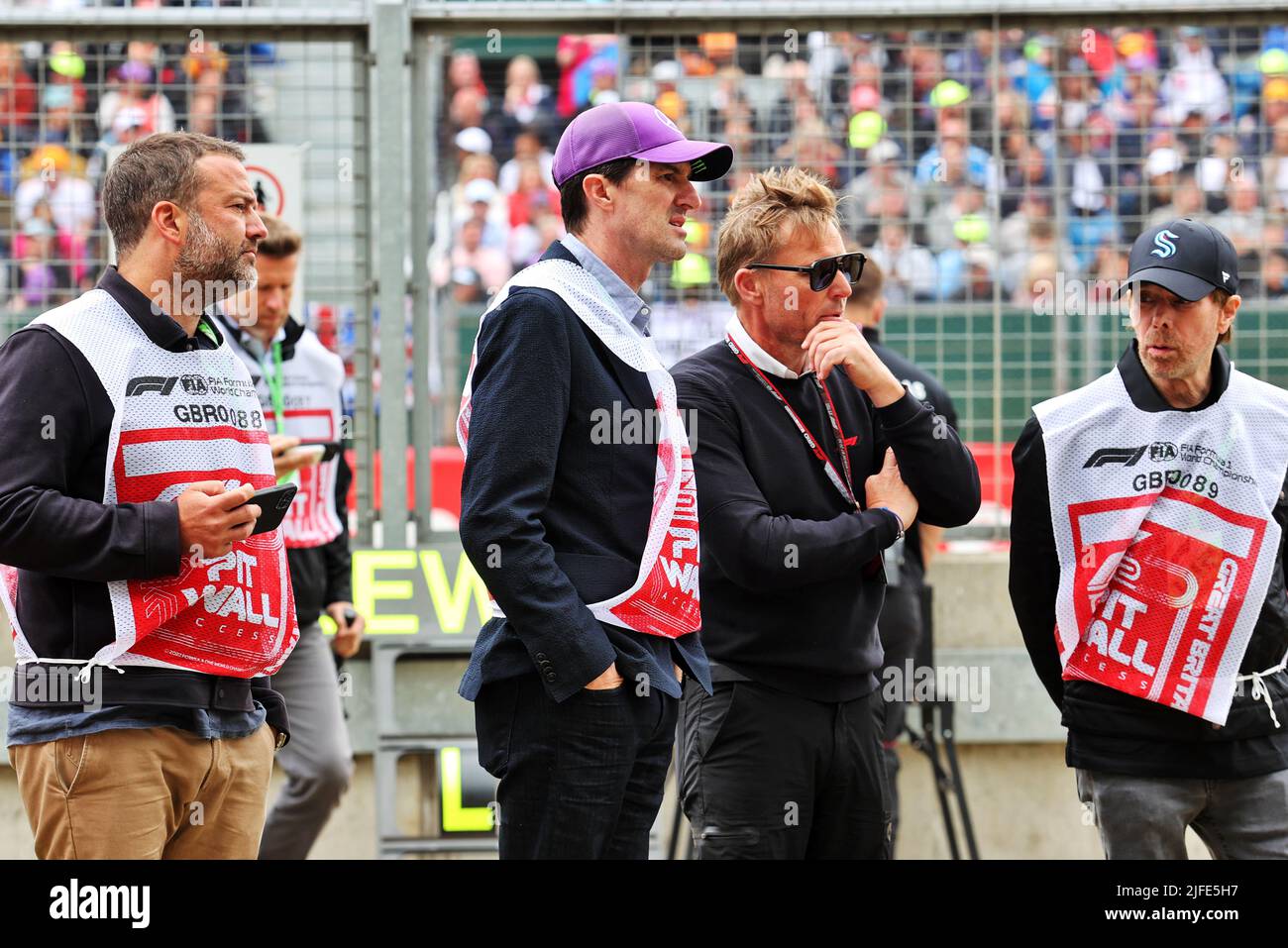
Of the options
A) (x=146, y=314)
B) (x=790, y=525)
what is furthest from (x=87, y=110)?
(x=790, y=525)

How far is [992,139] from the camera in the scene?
21.2 ft

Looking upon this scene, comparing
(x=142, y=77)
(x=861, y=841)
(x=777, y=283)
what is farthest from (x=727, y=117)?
(x=861, y=841)

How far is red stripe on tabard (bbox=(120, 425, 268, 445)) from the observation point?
343 cm

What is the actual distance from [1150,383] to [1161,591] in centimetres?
51

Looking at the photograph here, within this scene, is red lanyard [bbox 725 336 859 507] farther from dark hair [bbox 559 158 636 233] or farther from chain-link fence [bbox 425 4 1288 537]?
chain-link fence [bbox 425 4 1288 537]

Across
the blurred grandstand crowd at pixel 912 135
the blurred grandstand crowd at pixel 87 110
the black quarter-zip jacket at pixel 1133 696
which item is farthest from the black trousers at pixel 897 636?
the blurred grandstand crowd at pixel 87 110

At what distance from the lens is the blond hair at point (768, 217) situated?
398 cm

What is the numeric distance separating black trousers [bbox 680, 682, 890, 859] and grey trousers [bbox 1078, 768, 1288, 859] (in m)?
0.55

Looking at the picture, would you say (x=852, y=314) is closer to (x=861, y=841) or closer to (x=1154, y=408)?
(x=1154, y=408)

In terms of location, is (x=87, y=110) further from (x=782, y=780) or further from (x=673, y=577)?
(x=782, y=780)

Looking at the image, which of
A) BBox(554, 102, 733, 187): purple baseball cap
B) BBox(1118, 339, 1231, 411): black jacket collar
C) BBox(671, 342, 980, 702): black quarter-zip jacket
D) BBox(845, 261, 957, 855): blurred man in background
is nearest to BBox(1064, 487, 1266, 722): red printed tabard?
BBox(1118, 339, 1231, 411): black jacket collar

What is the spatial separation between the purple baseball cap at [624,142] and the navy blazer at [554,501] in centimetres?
40

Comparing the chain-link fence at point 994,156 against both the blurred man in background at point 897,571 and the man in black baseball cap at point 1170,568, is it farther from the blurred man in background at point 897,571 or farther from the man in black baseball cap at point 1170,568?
the man in black baseball cap at point 1170,568
